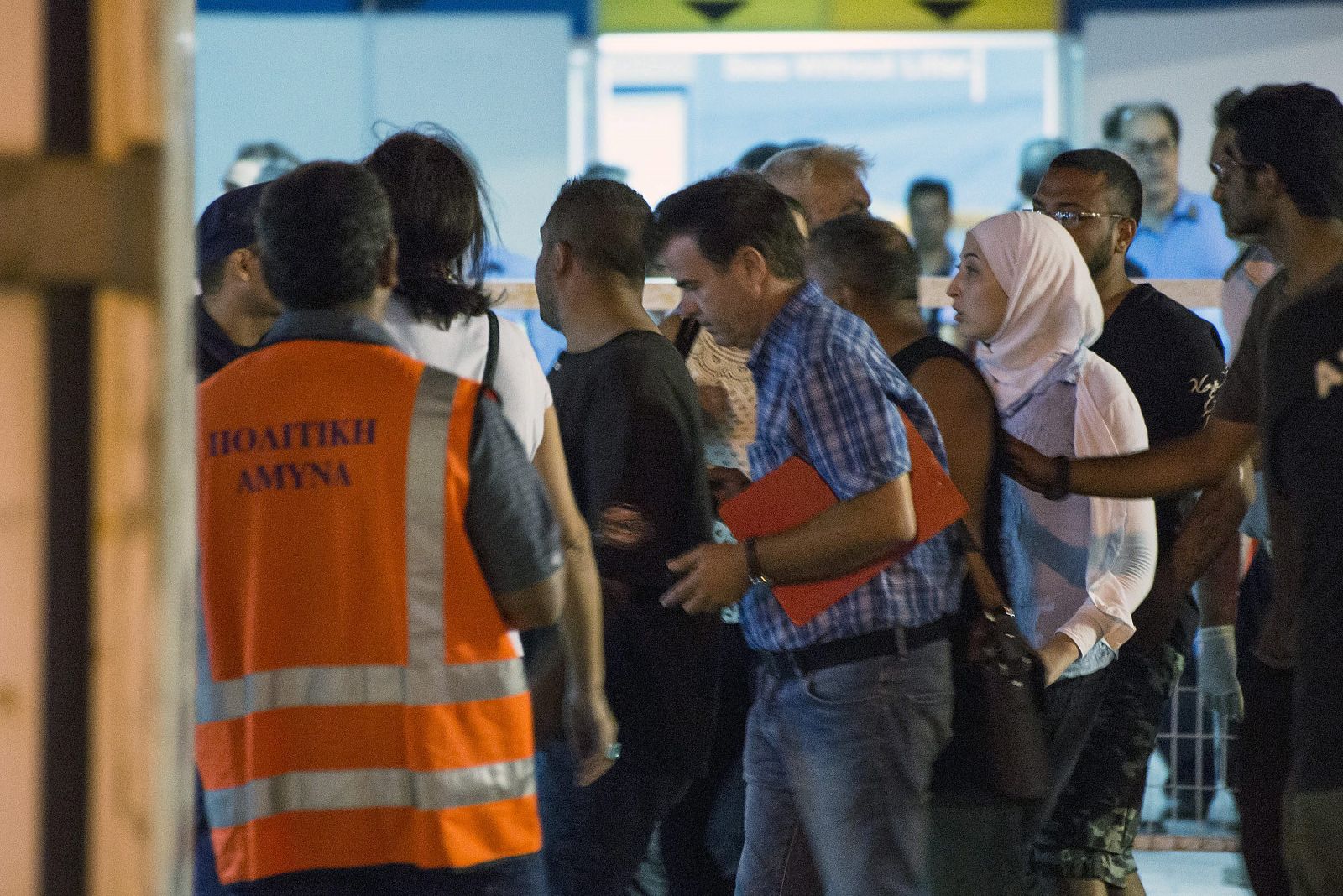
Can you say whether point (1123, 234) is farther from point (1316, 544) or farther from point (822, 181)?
point (1316, 544)

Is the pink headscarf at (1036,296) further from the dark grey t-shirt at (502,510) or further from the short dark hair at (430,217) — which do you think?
the dark grey t-shirt at (502,510)

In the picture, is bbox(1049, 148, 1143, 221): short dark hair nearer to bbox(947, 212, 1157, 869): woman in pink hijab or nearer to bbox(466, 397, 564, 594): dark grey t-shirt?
bbox(947, 212, 1157, 869): woman in pink hijab

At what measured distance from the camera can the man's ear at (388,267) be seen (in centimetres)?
257

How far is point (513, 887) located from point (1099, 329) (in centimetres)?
195

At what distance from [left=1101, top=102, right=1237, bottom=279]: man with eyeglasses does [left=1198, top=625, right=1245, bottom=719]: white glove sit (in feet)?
12.0

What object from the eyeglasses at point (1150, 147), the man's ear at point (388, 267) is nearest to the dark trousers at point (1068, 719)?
the man's ear at point (388, 267)

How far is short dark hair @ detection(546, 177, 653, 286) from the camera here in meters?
3.50

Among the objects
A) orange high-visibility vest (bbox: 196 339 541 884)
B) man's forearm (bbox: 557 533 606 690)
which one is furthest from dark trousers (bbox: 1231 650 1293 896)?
orange high-visibility vest (bbox: 196 339 541 884)

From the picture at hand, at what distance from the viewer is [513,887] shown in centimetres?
250

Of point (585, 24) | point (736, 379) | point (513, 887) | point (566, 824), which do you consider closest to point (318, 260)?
point (513, 887)

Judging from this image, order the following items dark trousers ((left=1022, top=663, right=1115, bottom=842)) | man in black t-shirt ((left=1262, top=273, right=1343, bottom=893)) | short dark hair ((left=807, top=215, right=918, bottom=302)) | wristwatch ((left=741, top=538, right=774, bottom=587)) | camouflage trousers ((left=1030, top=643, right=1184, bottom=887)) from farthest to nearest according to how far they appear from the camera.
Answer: camouflage trousers ((left=1030, top=643, right=1184, bottom=887)), dark trousers ((left=1022, top=663, right=1115, bottom=842)), short dark hair ((left=807, top=215, right=918, bottom=302)), wristwatch ((left=741, top=538, right=774, bottom=587)), man in black t-shirt ((left=1262, top=273, right=1343, bottom=893))

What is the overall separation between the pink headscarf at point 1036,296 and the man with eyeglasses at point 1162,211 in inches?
159

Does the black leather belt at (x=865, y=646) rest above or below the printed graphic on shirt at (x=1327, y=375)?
below

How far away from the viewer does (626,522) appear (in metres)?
3.38
